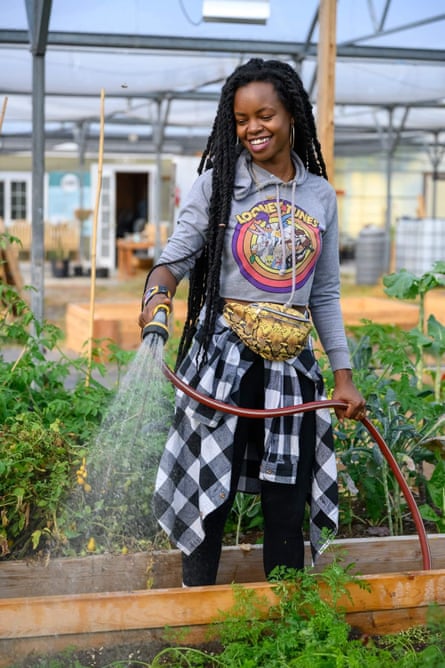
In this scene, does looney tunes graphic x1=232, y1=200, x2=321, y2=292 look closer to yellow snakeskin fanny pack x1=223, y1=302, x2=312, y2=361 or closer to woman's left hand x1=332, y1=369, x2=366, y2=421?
yellow snakeskin fanny pack x1=223, y1=302, x2=312, y2=361

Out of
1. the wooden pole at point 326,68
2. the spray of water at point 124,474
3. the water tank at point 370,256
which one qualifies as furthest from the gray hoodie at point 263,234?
the water tank at point 370,256

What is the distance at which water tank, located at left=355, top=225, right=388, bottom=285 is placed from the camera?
15.4 meters

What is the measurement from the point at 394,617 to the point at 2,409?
4.39 feet

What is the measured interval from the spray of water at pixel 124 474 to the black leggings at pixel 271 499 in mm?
356

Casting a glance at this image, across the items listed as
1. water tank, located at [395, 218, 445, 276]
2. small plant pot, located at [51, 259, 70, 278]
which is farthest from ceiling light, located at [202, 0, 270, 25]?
small plant pot, located at [51, 259, 70, 278]

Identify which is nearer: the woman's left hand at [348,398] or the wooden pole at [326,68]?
the woman's left hand at [348,398]

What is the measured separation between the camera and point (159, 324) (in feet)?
7.36

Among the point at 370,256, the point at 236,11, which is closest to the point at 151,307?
the point at 236,11

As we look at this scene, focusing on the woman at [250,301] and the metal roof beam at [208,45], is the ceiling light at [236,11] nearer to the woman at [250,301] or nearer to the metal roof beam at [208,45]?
the metal roof beam at [208,45]

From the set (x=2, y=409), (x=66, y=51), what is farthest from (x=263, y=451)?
(x=66, y=51)

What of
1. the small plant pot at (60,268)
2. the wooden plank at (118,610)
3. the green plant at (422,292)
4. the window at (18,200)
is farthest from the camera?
the window at (18,200)

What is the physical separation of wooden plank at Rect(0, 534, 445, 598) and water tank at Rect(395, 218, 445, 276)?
10.6 m

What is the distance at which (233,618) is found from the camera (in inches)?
93.5

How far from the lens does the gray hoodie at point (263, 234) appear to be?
238 cm
